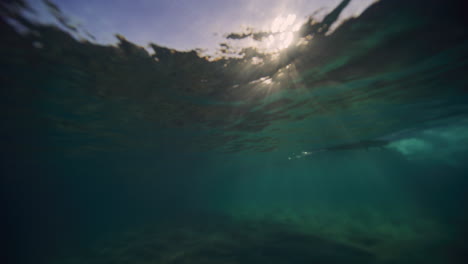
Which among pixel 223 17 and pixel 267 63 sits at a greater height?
pixel 223 17

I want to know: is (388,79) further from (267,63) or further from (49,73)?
(49,73)

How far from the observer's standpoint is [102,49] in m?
7.48

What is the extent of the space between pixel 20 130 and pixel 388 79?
2791cm

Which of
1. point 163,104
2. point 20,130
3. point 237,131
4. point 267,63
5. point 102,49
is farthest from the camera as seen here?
point 237,131

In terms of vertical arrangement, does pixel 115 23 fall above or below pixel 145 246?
above

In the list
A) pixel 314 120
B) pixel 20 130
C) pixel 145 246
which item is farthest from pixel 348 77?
pixel 20 130

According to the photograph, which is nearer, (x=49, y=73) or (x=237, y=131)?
(x=49, y=73)

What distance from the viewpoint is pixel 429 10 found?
20.7 ft

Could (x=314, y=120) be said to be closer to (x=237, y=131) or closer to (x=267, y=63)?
(x=237, y=131)

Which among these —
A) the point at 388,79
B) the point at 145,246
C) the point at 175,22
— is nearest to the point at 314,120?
the point at 388,79

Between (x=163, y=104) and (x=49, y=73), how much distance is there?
17.8ft

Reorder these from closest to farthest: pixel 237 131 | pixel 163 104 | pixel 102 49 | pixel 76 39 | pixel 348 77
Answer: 1. pixel 76 39
2. pixel 102 49
3. pixel 348 77
4. pixel 163 104
5. pixel 237 131

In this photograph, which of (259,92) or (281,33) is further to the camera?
(259,92)

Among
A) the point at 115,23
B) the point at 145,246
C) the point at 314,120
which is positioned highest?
the point at 115,23
